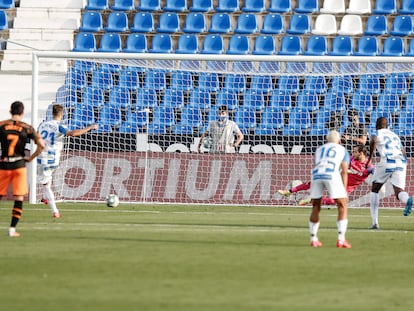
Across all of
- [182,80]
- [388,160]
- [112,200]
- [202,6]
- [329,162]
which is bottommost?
[112,200]

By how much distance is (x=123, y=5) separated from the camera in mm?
31156

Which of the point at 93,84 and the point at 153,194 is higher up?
the point at 93,84

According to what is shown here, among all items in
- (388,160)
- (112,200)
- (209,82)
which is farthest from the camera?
(209,82)

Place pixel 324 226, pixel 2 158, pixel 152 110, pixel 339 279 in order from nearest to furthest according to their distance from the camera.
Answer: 1. pixel 339 279
2. pixel 2 158
3. pixel 324 226
4. pixel 152 110

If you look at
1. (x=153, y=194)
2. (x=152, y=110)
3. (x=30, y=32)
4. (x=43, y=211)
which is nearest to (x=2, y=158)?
(x=43, y=211)

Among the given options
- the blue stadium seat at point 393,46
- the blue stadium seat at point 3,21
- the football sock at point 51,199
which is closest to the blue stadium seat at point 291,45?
the blue stadium seat at point 393,46

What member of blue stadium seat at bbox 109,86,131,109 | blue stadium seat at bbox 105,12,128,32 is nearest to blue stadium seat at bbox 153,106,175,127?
blue stadium seat at bbox 109,86,131,109

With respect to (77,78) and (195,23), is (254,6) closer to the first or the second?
(195,23)

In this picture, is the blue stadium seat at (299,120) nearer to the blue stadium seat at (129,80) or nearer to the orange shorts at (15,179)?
the blue stadium seat at (129,80)

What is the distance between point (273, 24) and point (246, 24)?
31.6 inches

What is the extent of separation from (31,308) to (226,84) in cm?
1927

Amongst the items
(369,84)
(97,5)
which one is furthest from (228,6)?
(369,84)

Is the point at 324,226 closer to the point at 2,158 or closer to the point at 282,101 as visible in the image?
the point at 2,158

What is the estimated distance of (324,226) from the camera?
59.6 ft
